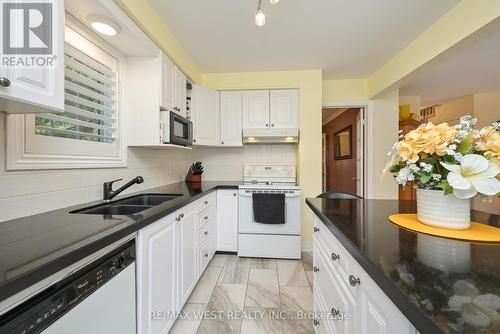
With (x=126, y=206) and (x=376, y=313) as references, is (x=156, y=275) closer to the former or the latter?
(x=126, y=206)

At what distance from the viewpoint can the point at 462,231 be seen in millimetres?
862

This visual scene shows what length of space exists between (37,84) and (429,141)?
4.84 feet

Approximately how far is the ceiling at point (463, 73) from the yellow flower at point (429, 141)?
4.41ft

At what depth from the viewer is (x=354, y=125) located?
4.12 metres

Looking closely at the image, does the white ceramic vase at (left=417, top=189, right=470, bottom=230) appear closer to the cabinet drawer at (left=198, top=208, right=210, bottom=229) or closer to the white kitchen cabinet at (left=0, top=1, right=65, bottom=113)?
the white kitchen cabinet at (left=0, top=1, right=65, bottom=113)

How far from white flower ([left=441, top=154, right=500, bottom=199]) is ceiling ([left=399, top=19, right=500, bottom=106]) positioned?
4.69ft

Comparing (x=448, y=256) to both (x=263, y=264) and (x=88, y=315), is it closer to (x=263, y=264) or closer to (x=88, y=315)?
(x=88, y=315)

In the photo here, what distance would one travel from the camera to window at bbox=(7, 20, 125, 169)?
119cm

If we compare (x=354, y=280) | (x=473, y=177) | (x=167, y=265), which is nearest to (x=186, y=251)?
(x=167, y=265)

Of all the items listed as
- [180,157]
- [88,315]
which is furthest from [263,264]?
[88,315]

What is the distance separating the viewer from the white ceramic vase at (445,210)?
0.85 m

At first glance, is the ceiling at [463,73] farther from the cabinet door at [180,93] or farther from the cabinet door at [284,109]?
the cabinet door at [180,93]

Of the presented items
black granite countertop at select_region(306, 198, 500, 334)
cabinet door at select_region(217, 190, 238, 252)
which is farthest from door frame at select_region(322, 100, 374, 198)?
black granite countertop at select_region(306, 198, 500, 334)

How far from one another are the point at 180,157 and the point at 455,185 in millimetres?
2811
